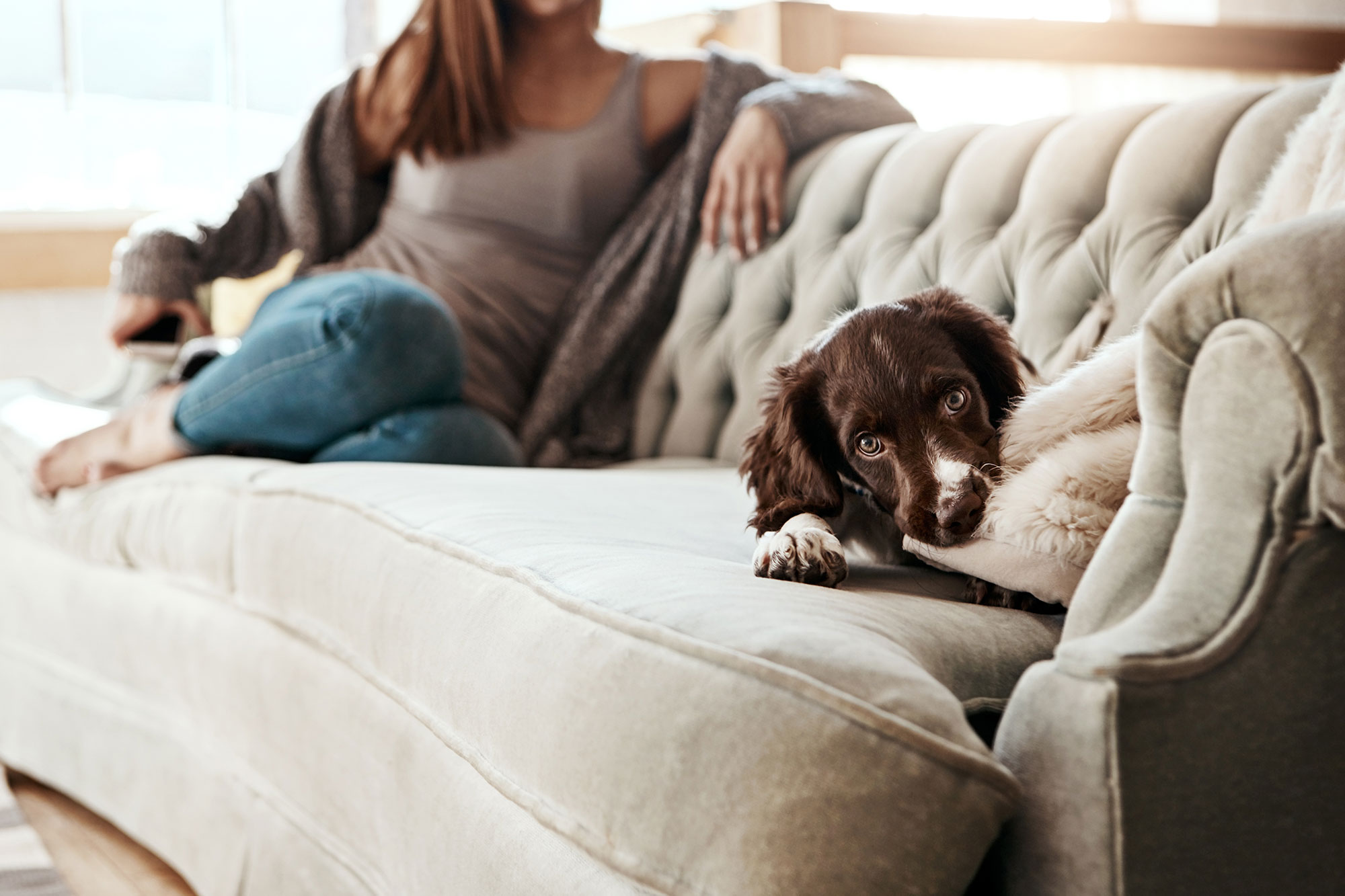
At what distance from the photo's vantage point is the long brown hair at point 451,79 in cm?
245

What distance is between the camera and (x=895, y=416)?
1.07 metres

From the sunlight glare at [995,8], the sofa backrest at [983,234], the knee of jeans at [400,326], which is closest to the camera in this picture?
the sofa backrest at [983,234]

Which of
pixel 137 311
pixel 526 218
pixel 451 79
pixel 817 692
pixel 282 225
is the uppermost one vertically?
pixel 451 79

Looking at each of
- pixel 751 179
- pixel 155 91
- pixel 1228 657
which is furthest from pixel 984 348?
pixel 155 91

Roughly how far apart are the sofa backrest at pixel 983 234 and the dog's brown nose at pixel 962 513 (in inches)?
20.9

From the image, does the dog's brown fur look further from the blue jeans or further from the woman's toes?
the woman's toes

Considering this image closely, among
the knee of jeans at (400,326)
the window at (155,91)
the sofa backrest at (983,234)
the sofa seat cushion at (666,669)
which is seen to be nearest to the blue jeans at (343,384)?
the knee of jeans at (400,326)

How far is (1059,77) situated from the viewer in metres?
3.96

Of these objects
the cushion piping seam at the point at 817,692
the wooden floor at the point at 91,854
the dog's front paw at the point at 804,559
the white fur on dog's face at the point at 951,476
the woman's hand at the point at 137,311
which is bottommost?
the wooden floor at the point at 91,854

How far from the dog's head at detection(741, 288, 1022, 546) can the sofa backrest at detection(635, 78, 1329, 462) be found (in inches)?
13.7

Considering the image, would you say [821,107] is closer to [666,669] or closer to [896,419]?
[896,419]

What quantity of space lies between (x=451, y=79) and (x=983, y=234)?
125 cm

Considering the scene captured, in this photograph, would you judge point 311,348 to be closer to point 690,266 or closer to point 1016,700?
point 690,266

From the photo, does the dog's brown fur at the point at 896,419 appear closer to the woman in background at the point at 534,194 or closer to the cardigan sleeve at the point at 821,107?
the woman in background at the point at 534,194
